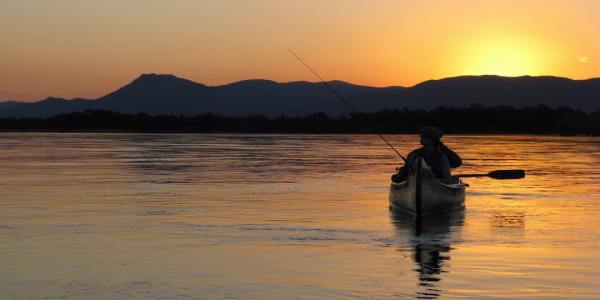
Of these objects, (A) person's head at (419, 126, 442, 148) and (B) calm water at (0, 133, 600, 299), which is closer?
(B) calm water at (0, 133, 600, 299)

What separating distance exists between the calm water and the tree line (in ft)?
349

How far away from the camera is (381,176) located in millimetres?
35812

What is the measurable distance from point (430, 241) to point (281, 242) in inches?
102

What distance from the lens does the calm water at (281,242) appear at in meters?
12.1

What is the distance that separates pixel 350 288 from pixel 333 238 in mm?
4925

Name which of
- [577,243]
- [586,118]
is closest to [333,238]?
[577,243]

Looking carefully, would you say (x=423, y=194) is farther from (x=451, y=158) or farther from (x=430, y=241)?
(x=430, y=241)

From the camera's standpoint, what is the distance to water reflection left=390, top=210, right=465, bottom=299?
40.8 feet

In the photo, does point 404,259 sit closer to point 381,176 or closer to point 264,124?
point 381,176

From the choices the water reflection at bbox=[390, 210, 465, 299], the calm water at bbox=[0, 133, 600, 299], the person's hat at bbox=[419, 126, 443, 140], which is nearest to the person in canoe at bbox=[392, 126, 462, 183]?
the person's hat at bbox=[419, 126, 443, 140]

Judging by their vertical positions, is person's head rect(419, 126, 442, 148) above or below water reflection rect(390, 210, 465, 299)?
above

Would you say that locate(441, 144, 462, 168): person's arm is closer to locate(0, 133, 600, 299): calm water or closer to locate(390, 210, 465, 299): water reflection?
locate(390, 210, 465, 299): water reflection

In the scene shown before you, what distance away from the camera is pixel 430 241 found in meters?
16.8

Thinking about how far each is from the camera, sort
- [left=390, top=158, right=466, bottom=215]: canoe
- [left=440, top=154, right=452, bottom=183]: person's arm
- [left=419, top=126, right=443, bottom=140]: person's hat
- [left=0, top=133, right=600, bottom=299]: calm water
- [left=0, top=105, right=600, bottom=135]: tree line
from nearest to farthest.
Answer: [left=0, top=133, right=600, bottom=299]: calm water
[left=390, top=158, right=466, bottom=215]: canoe
[left=419, top=126, right=443, bottom=140]: person's hat
[left=440, top=154, right=452, bottom=183]: person's arm
[left=0, top=105, right=600, bottom=135]: tree line
